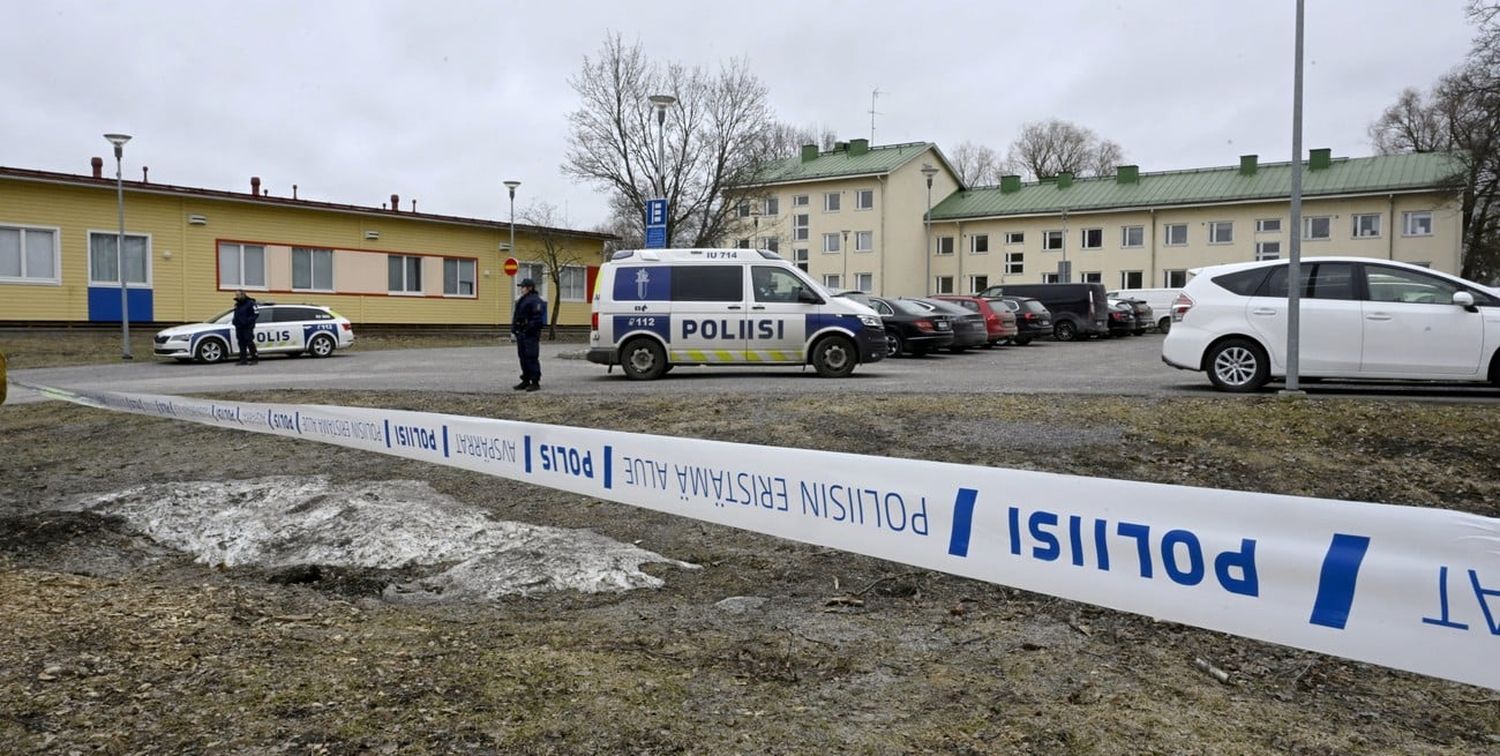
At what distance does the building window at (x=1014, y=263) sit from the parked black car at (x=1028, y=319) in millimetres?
32657

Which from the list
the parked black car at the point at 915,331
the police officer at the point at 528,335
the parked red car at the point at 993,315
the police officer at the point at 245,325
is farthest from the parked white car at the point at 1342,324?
the police officer at the point at 245,325

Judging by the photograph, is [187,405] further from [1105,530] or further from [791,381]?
[1105,530]

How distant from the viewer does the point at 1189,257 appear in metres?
55.8

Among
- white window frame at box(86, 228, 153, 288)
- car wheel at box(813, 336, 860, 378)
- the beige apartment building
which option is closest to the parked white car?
car wheel at box(813, 336, 860, 378)

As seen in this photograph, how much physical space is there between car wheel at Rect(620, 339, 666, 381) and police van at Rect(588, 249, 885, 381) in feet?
0.05

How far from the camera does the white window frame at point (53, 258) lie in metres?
26.9

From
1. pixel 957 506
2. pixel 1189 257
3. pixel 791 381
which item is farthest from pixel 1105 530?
pixel 1189 257

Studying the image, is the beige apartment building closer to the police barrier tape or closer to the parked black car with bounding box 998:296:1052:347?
the parked black car with bounding box 998:296:1052:347

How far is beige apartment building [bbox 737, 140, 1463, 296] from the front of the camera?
49.9m

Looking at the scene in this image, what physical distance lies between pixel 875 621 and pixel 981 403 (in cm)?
592

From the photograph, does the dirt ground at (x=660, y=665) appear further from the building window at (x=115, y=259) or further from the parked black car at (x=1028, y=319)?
the building window at (x=115, y=259)

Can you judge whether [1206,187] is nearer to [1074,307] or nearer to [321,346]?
[1074,307]

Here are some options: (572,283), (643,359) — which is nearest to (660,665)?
(643,359)

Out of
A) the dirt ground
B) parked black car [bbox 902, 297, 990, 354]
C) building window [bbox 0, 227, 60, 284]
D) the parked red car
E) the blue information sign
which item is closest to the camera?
the dirt ground
